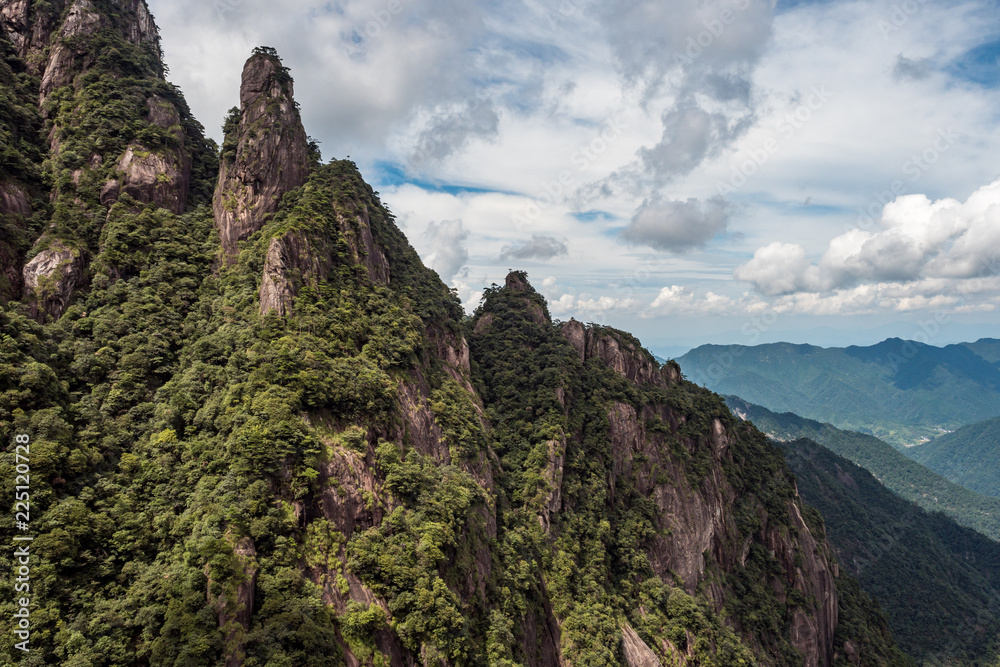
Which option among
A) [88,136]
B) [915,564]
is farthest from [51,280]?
[915,564]

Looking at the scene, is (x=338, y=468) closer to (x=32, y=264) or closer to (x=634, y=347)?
(x=32, y=264)

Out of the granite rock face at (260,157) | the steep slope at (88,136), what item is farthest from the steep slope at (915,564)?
the steep slope at (88,136)

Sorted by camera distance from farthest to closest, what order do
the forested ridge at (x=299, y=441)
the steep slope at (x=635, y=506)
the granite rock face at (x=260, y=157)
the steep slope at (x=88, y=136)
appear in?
the steep slope at (x=635, y=506) < the granite rock face at (x=260, y=157) < the steep slope at (x=88, y=136) < the forested ridge at (x=299, y=441)

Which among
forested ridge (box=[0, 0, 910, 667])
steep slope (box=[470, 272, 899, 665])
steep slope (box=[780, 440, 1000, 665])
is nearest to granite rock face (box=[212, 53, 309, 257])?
forested ridge (box=[0, 0, 910, 667])

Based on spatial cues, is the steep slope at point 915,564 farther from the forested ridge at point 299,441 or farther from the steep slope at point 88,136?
the steep slope at point 88,136

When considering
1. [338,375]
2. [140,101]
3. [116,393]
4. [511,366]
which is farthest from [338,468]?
[140,101]

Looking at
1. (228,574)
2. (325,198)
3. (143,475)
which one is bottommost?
(228,574)
